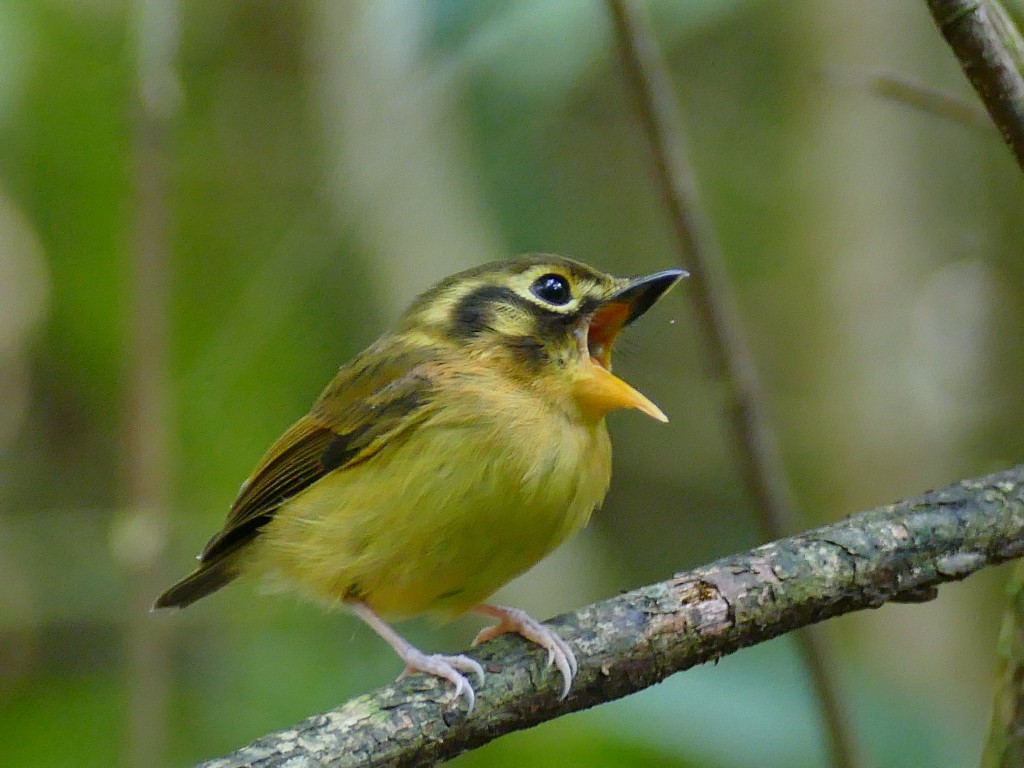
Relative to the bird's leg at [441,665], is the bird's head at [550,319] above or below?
above

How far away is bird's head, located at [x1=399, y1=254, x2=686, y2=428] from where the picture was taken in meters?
3.55

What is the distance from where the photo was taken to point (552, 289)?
147 inches

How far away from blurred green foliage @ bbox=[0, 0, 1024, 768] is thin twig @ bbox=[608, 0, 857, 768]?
1.72ft

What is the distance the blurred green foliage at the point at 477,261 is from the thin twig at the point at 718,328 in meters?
0.52

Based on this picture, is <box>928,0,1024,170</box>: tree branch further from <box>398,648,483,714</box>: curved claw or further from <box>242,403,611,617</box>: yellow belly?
<box>398,648,483,714</box>: curved claw

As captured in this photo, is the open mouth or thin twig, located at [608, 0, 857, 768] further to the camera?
the open mouth

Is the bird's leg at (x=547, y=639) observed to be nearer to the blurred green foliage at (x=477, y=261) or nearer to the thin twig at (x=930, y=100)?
the blurred green foliage at (x=477, y=261)

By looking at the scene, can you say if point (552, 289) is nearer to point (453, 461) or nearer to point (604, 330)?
point (604, 330)

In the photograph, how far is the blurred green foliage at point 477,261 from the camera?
4.36 metres

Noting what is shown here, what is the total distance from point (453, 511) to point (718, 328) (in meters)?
0.98

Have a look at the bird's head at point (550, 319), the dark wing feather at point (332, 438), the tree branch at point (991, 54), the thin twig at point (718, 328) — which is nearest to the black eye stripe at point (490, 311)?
the bird's head at point (550, 319)

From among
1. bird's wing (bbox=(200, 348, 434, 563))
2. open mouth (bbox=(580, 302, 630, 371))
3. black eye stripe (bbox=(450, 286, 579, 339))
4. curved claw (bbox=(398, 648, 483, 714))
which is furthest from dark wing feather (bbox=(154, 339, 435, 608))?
curved claw (bbox=(398, 648, 483, 714))

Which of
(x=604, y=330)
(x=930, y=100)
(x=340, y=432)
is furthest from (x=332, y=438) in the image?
(x=930, y=100)

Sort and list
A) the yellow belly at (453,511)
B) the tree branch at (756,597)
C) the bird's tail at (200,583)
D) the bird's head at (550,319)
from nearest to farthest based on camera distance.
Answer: the tree branch at (756,597) < the yellow belly at (453,511) < the bird's head at (550,319) < the bird's tail at (200,583)
